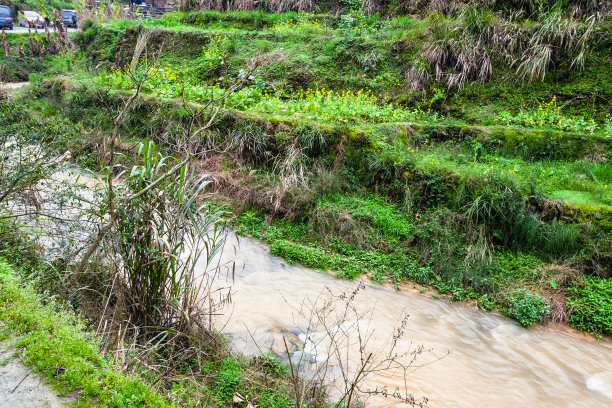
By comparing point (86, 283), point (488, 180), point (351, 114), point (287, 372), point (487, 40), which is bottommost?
point (287, 372)

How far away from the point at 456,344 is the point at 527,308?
1.12 metres

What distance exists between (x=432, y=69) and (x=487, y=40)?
1.31 m

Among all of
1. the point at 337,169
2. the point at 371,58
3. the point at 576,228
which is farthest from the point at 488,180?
the point at 371,58

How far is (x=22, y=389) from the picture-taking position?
7.34 feet

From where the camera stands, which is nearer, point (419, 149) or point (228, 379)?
point (228, 379)

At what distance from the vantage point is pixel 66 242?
384 centimetres

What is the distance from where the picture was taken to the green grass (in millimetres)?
2275

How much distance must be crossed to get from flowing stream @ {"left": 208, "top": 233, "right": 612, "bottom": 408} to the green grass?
1595 mm

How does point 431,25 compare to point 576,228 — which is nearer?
point 576,228

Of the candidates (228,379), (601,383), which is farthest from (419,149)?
(228,379)

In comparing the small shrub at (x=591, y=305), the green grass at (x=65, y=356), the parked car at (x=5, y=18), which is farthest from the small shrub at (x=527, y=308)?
the parked car at (x=5, y=18)

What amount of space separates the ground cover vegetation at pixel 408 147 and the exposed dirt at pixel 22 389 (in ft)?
3.05

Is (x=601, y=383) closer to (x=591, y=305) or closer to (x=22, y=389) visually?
(x=591, y=305)

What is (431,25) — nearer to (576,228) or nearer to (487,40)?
(487,40)
